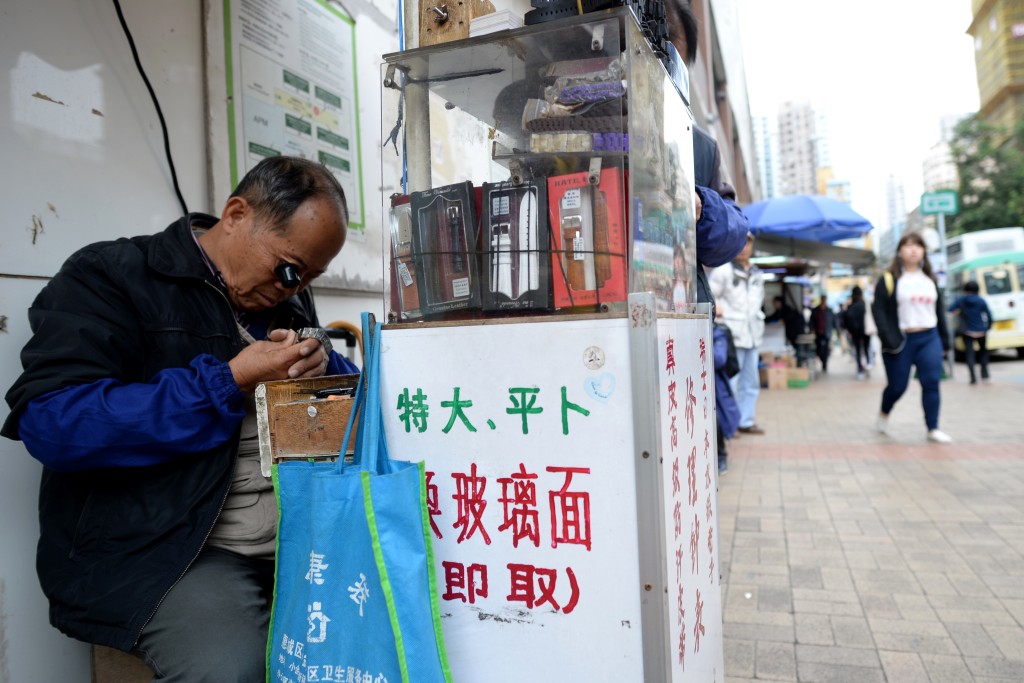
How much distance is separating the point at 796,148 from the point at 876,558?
87.1 meters

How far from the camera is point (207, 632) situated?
146cm

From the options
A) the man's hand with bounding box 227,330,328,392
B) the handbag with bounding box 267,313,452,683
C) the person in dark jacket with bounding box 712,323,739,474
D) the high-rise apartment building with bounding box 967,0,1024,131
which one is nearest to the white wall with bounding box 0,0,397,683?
the man's hand with bounding box 227,330,328,392

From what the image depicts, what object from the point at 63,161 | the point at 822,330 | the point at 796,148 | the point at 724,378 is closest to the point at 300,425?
the point at 63,161

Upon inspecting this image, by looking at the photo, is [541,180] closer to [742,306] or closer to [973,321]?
[742,306]

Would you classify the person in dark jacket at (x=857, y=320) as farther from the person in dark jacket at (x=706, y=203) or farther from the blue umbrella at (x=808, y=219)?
the person in dark jacket at (x=706, y=203)

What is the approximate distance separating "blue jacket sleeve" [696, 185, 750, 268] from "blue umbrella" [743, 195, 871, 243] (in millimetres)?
8180

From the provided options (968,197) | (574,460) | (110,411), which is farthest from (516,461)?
(968,197)

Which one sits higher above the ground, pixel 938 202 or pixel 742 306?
pixel 938 202

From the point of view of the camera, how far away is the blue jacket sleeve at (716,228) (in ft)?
6.90

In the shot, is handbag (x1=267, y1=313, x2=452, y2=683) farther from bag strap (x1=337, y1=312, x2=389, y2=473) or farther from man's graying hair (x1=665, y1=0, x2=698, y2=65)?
man's graying hair (x1=665, y1=0, x2=698, y2=65)

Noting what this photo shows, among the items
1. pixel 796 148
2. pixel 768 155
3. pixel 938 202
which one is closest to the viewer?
pixel 938 202

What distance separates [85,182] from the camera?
196cm

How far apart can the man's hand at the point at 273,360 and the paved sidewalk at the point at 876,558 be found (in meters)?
Result: 1.87

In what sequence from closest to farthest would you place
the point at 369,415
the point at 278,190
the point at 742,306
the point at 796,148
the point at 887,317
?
the point at 369,415 → the point at 278,190 → the point at 887,317 → the point at 742,306 → the point at 796,148
